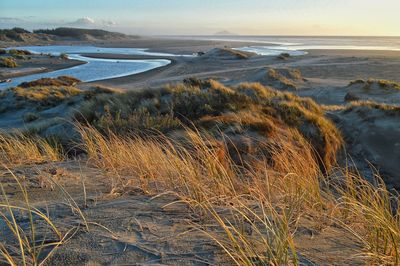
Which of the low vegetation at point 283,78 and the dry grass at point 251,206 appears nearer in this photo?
the dry grass at point 251,206

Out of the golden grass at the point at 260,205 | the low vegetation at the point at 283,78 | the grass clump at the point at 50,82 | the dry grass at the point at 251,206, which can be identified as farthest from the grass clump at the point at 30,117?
the low vegetation at the point at 283,78

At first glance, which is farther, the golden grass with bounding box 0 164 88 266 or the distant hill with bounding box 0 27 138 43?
the distant hill with bounding box 0 27 138 43

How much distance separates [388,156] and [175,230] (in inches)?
330

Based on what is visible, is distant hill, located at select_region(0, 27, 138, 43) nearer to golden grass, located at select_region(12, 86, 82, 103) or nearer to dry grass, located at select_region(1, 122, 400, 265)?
golden grass, located at select_region(12, 86, 82, 103)

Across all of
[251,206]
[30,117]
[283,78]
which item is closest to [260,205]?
[251,206]

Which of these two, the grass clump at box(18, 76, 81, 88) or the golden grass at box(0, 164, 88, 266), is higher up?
the golden grass at box(0, 164, 88, 266)

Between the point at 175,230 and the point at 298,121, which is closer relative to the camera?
the point at 175,230

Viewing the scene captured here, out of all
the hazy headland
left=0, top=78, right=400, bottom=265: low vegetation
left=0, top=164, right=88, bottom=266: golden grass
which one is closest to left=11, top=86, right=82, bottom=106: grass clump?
left=0, top=78, right=400, bottom=265: low vegetation

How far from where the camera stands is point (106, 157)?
199 inches

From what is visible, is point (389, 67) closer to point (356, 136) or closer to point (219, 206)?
point (356, 136)

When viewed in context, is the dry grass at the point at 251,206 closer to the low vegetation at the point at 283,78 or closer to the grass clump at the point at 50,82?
the low vegetation at the point at 283,78

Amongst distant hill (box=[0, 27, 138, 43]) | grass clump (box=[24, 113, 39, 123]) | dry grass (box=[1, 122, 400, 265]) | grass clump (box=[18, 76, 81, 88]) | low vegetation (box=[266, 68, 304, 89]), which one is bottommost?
grass clump (box=[24, 113, 39, 123])

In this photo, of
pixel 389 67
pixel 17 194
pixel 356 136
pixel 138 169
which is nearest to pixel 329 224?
pixel 138 169

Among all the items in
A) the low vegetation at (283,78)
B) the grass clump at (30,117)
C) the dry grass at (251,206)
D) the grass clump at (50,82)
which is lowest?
the grass clump at (30,117)
